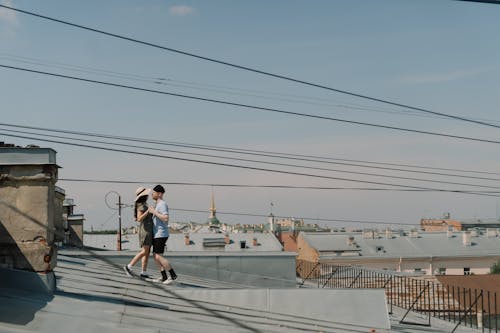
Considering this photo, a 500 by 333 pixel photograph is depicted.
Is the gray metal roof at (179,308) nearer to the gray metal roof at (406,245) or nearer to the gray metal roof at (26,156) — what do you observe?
the gray metal roof at (26,156)

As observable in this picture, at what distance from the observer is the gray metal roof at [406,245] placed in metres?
71.6

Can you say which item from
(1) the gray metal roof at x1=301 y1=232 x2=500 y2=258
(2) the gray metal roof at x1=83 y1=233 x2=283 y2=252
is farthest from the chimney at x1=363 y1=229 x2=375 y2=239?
(2) the gray metal roof at x1=83 y1=233 x2=283 y2=252

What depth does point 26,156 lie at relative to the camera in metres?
7.61

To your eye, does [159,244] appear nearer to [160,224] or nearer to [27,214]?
[160,224]

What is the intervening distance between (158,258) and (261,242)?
36605mm

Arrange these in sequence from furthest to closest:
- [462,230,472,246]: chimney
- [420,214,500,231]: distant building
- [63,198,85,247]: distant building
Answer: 1. [420,214,500,231]: distant building
2. [462,230,472,246]: chimney
3. [63,198,85,247]: distant building

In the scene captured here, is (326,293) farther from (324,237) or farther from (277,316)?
(324,237)

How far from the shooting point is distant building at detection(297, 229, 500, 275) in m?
68.3

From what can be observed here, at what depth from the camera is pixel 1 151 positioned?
7574 millimetres

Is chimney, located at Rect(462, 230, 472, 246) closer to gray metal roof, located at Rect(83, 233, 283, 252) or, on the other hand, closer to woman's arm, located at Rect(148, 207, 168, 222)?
gray metal roof, located at Rect(83, 233, 283, 252)

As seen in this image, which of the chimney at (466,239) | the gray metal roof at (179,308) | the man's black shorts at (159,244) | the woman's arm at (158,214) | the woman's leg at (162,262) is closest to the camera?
the gray metal roof at (179,308)

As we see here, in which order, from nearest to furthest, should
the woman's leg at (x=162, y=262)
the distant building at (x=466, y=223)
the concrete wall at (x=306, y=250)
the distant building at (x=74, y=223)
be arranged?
the woman's leg at (x=162, y=262)
the distant building at (x=74, y=223)
the concrete wall at (x=306, y=250)
the distant building at (x=466, y=223)

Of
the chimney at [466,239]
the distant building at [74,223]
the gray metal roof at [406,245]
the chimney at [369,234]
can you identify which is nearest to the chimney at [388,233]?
the gray metal roof at [406,245]

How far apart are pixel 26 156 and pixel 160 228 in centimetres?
239
